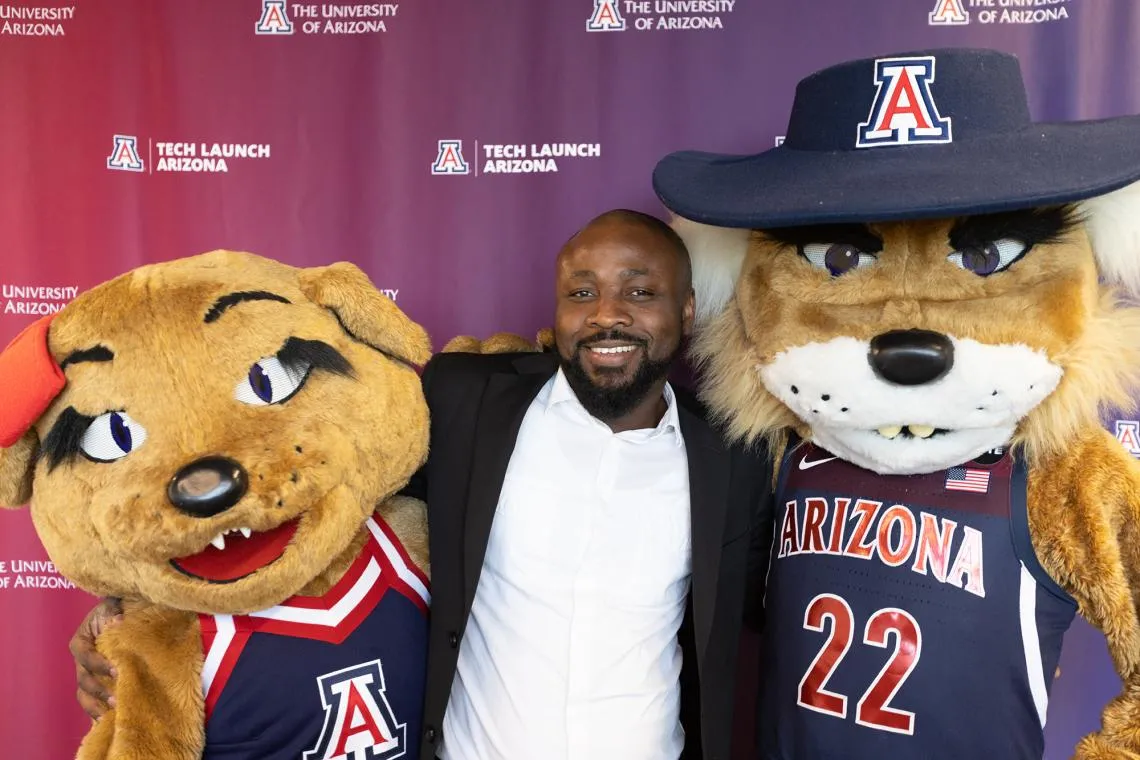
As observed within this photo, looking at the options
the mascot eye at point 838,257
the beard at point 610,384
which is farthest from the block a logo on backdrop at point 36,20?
the mascot eye at point 838,257

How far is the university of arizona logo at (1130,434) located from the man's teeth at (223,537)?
7.21 ft

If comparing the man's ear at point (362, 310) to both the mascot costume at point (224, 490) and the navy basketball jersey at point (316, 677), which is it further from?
the navy basketball jersey at point (316, 677)

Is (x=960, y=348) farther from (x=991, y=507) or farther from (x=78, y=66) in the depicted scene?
(x=78, y=66)

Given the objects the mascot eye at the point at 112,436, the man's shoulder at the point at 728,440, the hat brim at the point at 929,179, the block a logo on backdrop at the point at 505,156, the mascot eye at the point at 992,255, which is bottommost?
the man's shoulder at the point at 728,440

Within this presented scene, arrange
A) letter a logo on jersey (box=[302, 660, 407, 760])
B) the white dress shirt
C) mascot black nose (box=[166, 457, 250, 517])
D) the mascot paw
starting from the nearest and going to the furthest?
1. mascot black nose (box=[166, 457, 250, 517])
2. letter a logo on jersey (box=[302, 660, 407, 760])
3. the white dress shirt
4. the mascot paw

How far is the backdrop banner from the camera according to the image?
2.23 metres

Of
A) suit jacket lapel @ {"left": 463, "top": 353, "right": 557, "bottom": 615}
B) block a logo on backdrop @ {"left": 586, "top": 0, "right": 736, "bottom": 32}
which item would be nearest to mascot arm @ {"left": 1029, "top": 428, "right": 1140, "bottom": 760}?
suit jacket lapel @ {"left": 463, "top": 353, "right": 557, "bottom": 615}

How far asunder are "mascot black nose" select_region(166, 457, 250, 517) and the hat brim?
3.06ft

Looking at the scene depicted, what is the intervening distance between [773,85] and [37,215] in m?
2.21

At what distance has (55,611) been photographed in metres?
2.41

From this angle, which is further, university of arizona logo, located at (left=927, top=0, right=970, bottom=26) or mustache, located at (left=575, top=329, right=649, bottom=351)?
university of arizona logo, located at (left=927, top=0, right=970, bottom=26)

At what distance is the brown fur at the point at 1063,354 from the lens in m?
1.38

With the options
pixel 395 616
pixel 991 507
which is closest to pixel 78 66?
pixel 395 616

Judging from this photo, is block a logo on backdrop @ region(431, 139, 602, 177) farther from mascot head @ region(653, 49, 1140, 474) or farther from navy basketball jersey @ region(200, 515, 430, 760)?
navy basketball jersey @ region(200, 515, 430, 760)
